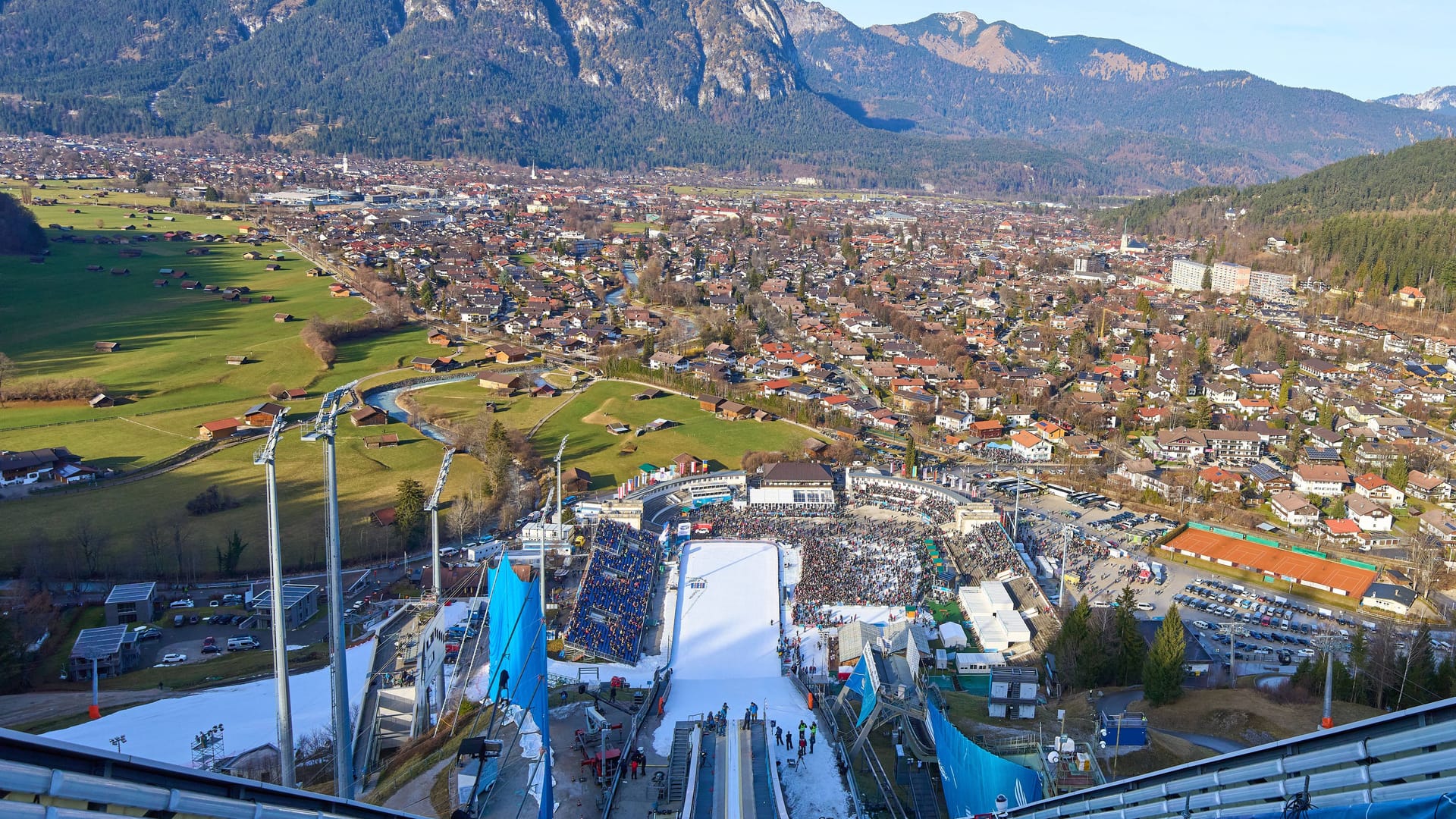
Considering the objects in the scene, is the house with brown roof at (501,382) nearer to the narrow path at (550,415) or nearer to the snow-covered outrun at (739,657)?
the narrow path at (550,415)

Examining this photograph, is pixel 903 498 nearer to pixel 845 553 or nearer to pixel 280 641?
pixel 845 553

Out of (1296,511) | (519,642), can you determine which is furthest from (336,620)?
(1296,511)

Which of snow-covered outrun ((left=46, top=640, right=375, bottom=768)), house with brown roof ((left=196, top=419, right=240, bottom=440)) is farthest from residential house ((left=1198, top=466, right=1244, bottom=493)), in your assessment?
house with brown roof ((left=196, top=419, right=240, bottom=440))

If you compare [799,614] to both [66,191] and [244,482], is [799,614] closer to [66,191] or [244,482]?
[244,482]

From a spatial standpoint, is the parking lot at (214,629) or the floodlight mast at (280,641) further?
the parking lot at (214,629)

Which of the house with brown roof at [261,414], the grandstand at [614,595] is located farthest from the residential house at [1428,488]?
the house with brown roof at [261,414]

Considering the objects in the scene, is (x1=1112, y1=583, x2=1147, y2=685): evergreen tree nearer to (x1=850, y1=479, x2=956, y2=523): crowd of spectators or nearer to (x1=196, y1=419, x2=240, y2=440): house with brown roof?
(x1=850, y1=479, x2=956, y2=523): crowd of spectators
